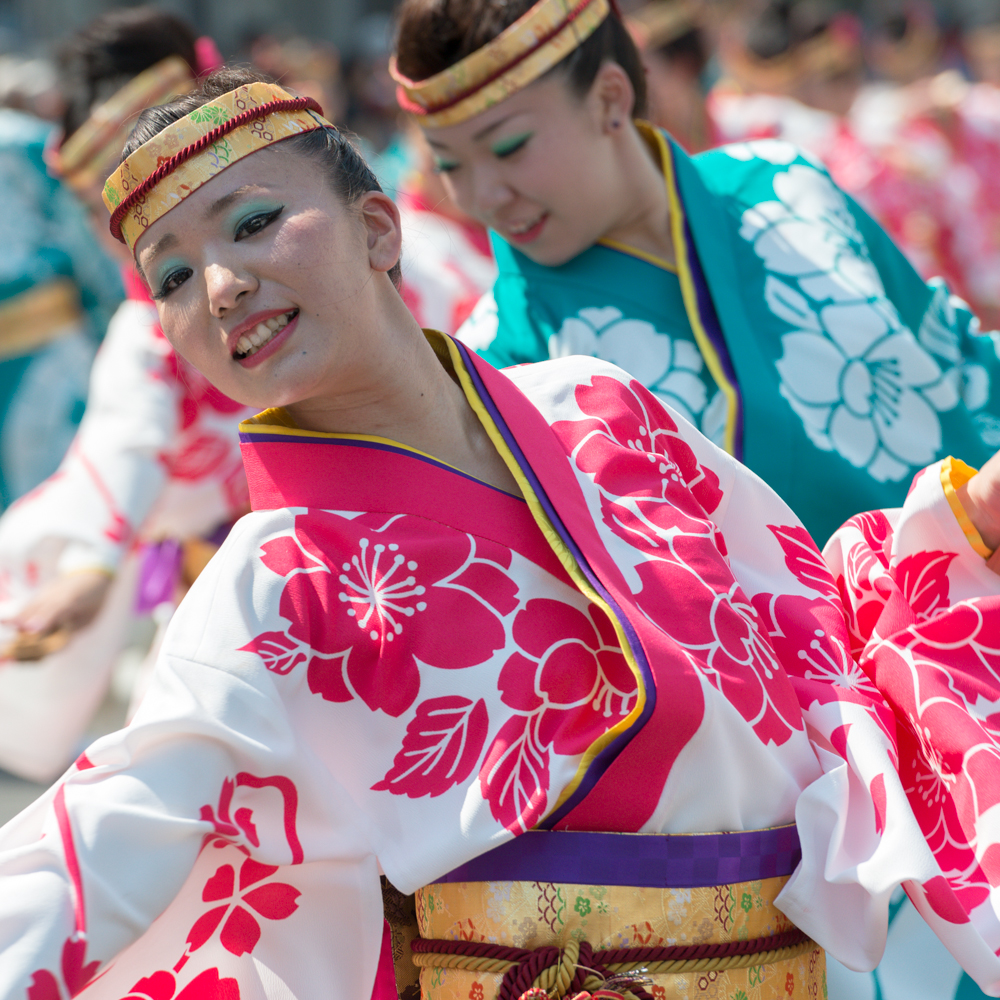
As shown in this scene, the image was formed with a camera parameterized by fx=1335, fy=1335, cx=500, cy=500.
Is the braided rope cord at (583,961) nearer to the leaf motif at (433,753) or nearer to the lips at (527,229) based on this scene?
the leaf motif at (433,753)

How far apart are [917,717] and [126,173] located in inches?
39.9

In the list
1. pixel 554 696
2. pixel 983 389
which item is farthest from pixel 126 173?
pixel 983 389

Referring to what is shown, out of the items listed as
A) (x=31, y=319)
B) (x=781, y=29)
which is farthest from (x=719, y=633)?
(x=781, y=29)

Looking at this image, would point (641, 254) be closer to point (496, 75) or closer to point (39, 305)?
point (496, 75)

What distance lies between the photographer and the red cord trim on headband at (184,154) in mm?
1341

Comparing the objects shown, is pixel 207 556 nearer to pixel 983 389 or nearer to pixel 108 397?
pixel 108 397

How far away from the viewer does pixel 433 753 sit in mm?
1295

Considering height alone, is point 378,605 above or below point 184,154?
below

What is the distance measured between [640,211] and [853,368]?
0.43 meters

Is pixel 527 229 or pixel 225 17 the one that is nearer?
pixel 527 229

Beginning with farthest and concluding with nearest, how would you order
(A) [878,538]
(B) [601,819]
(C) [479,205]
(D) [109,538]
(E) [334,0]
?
(E) [334,0] → (D) [109,538] → (C) [479,205] → (A) [878,538] → (B) [601,819]

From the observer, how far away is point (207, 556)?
2816 millimetres

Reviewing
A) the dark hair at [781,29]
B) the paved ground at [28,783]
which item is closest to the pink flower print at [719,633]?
the paved ground at [28,783]

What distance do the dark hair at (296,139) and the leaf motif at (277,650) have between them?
0.48 m
